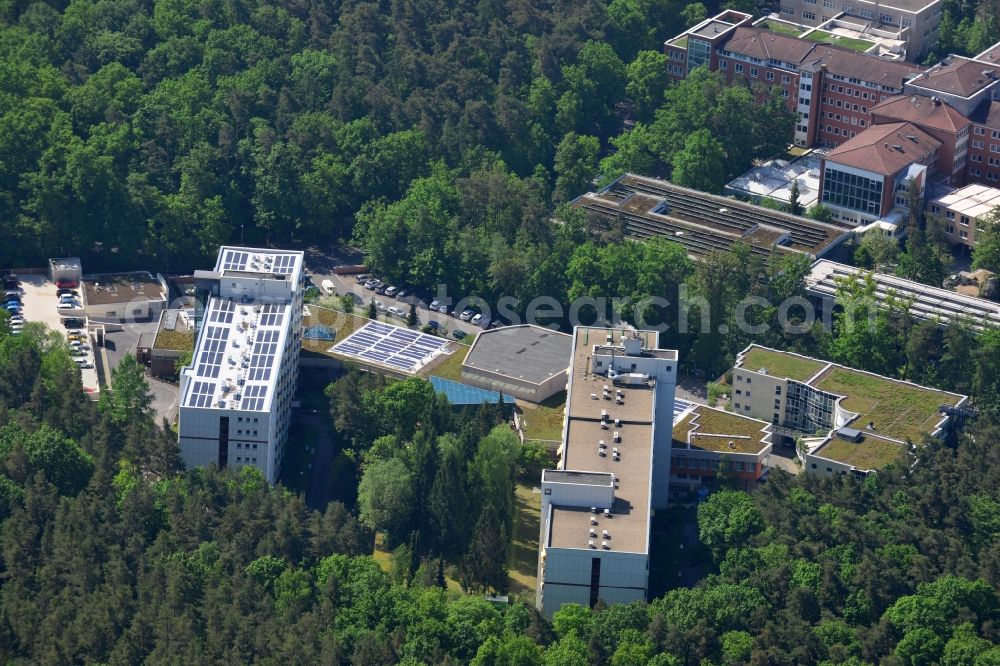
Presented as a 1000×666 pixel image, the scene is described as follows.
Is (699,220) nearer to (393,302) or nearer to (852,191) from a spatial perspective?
(852,191)

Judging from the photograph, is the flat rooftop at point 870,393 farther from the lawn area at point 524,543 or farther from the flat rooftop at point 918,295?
the lawn area at point 524,543

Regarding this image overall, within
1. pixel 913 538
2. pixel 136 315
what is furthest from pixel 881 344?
pixel 136 315

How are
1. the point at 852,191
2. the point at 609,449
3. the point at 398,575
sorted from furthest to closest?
1. the point at 852,191
2. the point at 609,449
3. the point at 398,575

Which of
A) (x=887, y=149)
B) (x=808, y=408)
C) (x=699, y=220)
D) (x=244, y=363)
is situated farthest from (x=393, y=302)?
(x=887, y=149)

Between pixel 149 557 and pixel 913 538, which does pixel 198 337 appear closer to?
pixel 149 557

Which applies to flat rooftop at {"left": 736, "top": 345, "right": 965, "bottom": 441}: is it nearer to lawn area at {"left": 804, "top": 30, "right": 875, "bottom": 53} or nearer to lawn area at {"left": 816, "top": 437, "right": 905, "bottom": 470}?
lawn area at {"left": 816, "top": 437, "right": 905, "bottom": 470}
